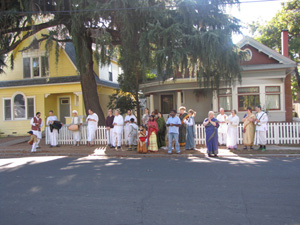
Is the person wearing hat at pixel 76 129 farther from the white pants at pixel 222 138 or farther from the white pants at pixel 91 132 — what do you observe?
the white pants at pixel 222 138

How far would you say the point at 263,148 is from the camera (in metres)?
11.9

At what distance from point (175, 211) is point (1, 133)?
20975 millimetres

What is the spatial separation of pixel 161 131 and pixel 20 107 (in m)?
14.3

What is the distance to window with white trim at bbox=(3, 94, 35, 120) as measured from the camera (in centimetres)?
2172

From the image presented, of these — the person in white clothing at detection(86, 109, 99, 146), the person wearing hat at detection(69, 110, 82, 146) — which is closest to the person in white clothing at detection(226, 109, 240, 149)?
the person in white clothing at detection(86, 109, 99, 146)

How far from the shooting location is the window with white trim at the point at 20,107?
Result: 21.7m

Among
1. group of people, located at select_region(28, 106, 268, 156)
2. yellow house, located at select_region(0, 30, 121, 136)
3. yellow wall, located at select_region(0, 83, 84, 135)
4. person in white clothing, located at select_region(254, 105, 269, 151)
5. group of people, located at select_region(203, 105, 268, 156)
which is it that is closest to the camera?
group of people, located at select_region(203, 105, 268, 156)

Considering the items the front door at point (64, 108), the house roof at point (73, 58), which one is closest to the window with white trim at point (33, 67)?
the house roof at point (73, 58)

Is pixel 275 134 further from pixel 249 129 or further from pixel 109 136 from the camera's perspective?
pixel 109 136

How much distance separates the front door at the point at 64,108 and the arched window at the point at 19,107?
284 centimetres

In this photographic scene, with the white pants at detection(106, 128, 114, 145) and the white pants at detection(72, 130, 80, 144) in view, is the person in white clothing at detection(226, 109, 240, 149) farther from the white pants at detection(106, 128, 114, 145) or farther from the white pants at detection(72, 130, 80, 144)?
the white pants at detection(72, 130, 80, 144)

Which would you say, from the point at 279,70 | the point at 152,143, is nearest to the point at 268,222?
the point at 152,143

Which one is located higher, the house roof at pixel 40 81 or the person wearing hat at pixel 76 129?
the house roof at pixel 40 81

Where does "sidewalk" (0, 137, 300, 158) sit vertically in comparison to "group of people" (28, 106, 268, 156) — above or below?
below
